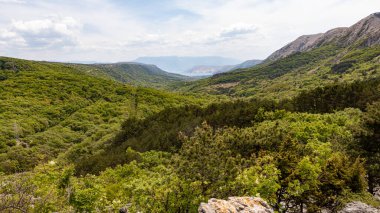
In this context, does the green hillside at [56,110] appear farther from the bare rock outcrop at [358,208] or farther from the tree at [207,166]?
the bare rock outcrop at [358,208]

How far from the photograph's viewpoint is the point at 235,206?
13.6 meters

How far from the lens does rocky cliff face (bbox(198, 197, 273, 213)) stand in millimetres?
12953

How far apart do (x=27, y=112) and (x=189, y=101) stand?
86.7 m

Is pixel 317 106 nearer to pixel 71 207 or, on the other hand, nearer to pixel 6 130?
pixel 71 207

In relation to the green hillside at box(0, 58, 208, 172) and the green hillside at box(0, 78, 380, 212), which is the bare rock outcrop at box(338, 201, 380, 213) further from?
the green hillside at box(0, 58, 208, 172)

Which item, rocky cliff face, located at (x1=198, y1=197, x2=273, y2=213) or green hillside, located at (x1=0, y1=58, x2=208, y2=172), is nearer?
rocky cliff face, located at (x1=198, y1=197, x2=273, y2=213)

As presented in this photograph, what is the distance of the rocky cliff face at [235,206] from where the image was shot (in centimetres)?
1295

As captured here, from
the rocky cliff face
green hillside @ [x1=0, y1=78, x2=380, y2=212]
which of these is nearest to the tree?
green hillside @ [x1=0, y1=78, x2=380, y2=212]

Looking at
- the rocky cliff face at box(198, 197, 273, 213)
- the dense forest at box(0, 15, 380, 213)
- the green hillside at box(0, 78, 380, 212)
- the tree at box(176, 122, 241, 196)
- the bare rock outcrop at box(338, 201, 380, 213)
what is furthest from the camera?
the bare rock outcrop at box(338, 201, 380, 213)

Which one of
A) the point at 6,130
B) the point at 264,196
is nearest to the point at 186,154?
the point at 264,196

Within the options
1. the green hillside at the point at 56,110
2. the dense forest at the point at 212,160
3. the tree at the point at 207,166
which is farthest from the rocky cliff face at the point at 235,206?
the green hillside at the point at 56,110

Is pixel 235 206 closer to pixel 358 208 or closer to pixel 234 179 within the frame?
pixel 234 179

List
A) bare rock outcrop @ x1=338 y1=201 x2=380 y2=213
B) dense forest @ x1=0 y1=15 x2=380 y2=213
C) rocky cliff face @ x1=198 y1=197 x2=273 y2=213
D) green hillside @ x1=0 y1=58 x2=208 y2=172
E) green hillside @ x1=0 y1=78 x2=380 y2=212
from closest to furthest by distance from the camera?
rocky cliff face @ x1=198 y1=197 x2=273 y2=213
green hillside @ x1=0 y1=78 x2=380 y2=212
dense forest @ x1=0 y1=15 x2=380 y2=213
bare rock outcrop @ x1=338 y1=201 x2=380 y2=213
green hillside @ x1=0 y1=58 x2=208 y2=172

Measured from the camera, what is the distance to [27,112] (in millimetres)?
138500
